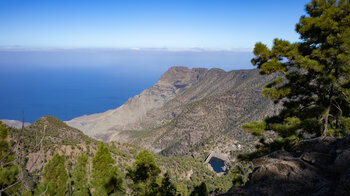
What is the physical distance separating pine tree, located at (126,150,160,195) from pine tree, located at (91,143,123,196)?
1.00 meters

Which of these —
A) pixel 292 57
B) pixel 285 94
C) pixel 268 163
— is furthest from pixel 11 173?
pixel 292 57

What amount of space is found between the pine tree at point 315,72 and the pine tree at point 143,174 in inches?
336

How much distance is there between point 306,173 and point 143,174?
453 inches

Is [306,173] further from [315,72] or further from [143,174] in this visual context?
[143,174]

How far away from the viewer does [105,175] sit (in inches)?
571

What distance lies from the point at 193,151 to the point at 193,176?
3170 centimetres

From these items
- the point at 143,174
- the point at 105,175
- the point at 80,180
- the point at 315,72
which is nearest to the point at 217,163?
the point at 143,174

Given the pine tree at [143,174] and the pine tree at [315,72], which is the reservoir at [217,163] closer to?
the pine tree at [143,174]

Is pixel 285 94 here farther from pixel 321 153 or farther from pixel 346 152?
pixel 346 152

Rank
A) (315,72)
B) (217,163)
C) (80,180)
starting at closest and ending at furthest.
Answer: (315,72)
(80,180)
(217,163)

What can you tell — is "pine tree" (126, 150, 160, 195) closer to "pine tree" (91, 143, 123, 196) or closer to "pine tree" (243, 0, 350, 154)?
"pine tree" (91, 143, 123, 196)

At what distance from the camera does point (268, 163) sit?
6.29 m

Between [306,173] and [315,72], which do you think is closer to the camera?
[306,173]

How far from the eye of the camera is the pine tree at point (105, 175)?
14.1 meters
